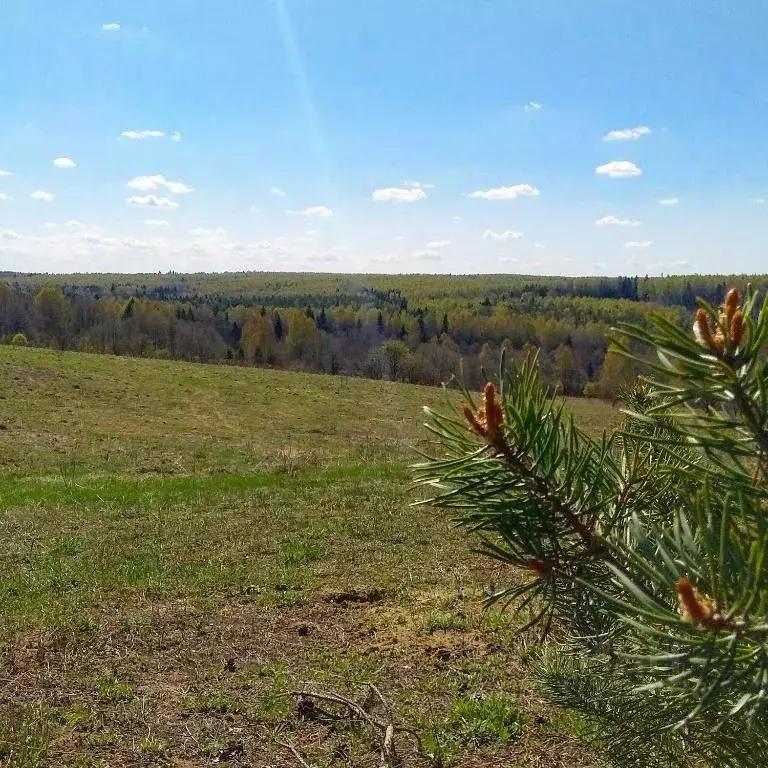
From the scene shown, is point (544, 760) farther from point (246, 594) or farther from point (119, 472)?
point (119, 472)

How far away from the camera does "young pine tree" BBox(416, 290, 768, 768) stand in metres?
0.69

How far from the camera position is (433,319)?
87688 millimetres

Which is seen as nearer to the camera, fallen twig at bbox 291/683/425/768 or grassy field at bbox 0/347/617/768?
fallen twig at bbox 291/683/425/768

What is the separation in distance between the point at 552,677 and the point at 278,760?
281 centimetres

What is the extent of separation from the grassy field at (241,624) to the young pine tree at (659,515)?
0.43 feet

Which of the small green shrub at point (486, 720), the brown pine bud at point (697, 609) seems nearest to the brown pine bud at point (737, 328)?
the brown pine bud at point (697, 609)

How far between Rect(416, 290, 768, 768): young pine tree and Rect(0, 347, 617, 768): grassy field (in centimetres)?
13

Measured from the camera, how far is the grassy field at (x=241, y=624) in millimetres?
3986

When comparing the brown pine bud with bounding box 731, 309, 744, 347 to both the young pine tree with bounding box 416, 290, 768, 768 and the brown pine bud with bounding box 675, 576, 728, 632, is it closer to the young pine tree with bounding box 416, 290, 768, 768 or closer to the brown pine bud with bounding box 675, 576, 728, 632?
the young pine tree with bounding box 416, 290, 768, 768

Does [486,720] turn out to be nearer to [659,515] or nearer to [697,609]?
[659,515]

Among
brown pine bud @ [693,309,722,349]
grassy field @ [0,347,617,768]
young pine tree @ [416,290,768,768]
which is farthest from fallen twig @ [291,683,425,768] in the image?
brown pine bud @ [693,309,722,349]

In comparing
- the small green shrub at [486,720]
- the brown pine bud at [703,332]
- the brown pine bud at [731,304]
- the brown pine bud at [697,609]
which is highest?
the brown pine bud at [731,304]

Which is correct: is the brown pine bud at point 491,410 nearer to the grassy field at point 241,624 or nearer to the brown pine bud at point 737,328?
the grassy field at point 241,624

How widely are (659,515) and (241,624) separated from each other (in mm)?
5216
